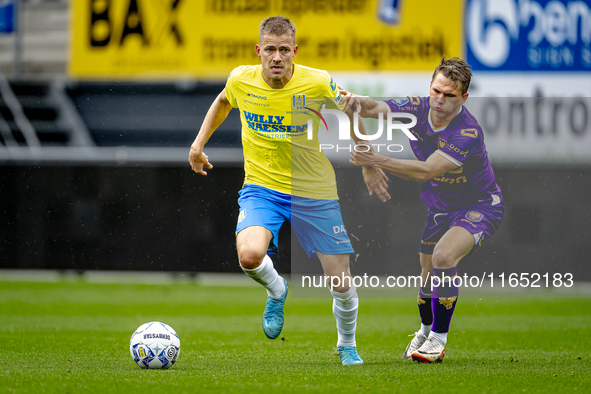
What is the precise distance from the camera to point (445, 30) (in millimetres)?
10633

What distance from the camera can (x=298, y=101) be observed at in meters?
4.61

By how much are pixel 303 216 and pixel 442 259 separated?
90cm

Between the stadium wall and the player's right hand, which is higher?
the player's right hand

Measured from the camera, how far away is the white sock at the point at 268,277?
4.45 metres

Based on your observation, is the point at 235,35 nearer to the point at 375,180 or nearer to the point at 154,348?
the point at 375,180

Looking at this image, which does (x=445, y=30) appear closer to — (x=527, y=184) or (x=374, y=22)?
(x=374, y=22)

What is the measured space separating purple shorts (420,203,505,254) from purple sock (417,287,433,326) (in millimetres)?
286

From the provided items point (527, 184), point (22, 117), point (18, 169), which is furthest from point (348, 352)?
point (22, 117)

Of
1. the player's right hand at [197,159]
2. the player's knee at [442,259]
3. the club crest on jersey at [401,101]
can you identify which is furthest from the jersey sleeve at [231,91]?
the player's knee at [442,259]

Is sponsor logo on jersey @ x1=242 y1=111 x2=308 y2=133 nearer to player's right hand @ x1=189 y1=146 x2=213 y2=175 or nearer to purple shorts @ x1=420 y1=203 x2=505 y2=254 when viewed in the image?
player's right hand @ x1=189 y1=146 x2=213 y2=175

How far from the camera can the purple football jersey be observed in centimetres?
464

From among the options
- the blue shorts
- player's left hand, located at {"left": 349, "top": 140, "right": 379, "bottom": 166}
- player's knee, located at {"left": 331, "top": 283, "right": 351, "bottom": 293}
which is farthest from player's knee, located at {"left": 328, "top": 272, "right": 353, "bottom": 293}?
player's left hand, located at {"left": 349, "top": 140, "right": 379, "bottom": 166}

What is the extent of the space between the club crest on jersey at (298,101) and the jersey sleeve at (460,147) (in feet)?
2.99

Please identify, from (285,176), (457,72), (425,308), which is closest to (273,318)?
(285,176)
